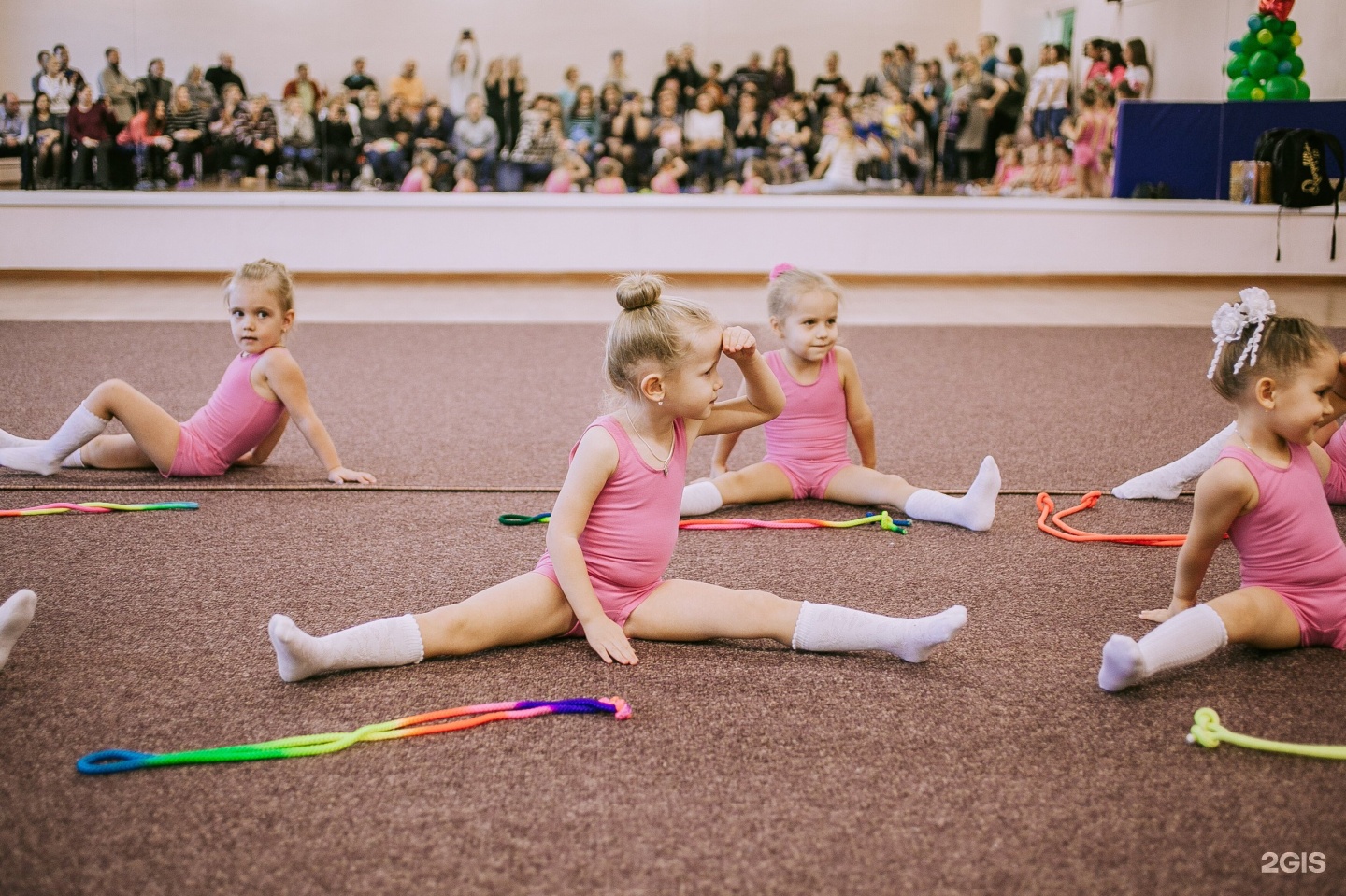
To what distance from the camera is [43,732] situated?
162 cm

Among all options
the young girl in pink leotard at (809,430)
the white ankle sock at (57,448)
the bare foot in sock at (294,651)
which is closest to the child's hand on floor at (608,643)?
the bare foot in sock at (294,651)

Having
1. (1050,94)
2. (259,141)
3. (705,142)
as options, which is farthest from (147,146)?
(1050,94)

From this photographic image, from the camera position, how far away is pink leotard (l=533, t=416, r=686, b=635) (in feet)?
6.25

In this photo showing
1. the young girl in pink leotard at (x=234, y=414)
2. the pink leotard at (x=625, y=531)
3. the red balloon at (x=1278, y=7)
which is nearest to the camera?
the pink leotard at (x=625, y=531)

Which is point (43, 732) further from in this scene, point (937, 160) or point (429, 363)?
point (937, 160)

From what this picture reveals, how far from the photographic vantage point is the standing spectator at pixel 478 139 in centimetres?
871

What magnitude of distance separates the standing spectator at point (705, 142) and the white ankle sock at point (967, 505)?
248 inches

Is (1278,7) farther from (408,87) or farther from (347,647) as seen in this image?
(347,647)

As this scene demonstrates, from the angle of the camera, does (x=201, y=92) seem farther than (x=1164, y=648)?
Yes

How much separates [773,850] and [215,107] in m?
8.94

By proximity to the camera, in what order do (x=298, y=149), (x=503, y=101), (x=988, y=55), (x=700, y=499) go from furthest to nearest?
(x=988, y=55) → (x=503, y=101) → (x=298, y=149) → (x=700, y=499)

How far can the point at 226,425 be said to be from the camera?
2.99 m

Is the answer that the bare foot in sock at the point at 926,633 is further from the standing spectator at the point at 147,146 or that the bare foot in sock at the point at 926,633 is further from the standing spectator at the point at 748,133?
the standing spectator at the point at 147,146

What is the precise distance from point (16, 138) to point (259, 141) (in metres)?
1.65
